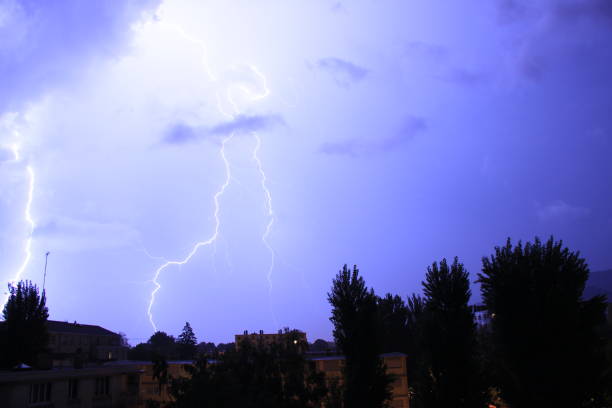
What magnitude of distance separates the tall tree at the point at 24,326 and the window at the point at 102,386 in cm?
1736

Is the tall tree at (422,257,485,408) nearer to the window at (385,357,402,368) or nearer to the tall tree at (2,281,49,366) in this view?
the window at (385,357,402,368)

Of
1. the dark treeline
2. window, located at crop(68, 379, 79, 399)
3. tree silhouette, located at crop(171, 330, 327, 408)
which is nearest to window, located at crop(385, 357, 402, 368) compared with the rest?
the dark treeline

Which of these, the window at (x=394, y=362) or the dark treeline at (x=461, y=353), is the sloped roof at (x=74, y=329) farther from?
the dark treeline at (x=461, y=353)

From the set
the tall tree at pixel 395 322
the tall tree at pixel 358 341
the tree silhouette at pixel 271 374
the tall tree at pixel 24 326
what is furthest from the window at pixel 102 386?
the tall tree at pixel 395 322

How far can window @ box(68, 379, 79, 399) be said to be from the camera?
23500mm

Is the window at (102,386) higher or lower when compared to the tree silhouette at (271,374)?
lower

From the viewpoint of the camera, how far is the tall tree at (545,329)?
18047 millimetres

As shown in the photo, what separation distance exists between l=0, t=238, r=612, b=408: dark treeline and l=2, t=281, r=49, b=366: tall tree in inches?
984

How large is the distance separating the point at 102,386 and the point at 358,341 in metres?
14.5

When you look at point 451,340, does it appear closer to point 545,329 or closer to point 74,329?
point 545,329

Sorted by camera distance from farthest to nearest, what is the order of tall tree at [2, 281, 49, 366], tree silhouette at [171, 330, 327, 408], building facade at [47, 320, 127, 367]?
building facade at [47, 320, 127, 367] < tall tree at [2, 281, 49, 366] < tree silhouette at [171, 330, 327, 408]

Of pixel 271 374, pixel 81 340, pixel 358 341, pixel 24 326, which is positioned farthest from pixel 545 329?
pixel 81 340

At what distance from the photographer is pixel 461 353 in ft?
74.7

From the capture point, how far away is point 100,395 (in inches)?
1007
